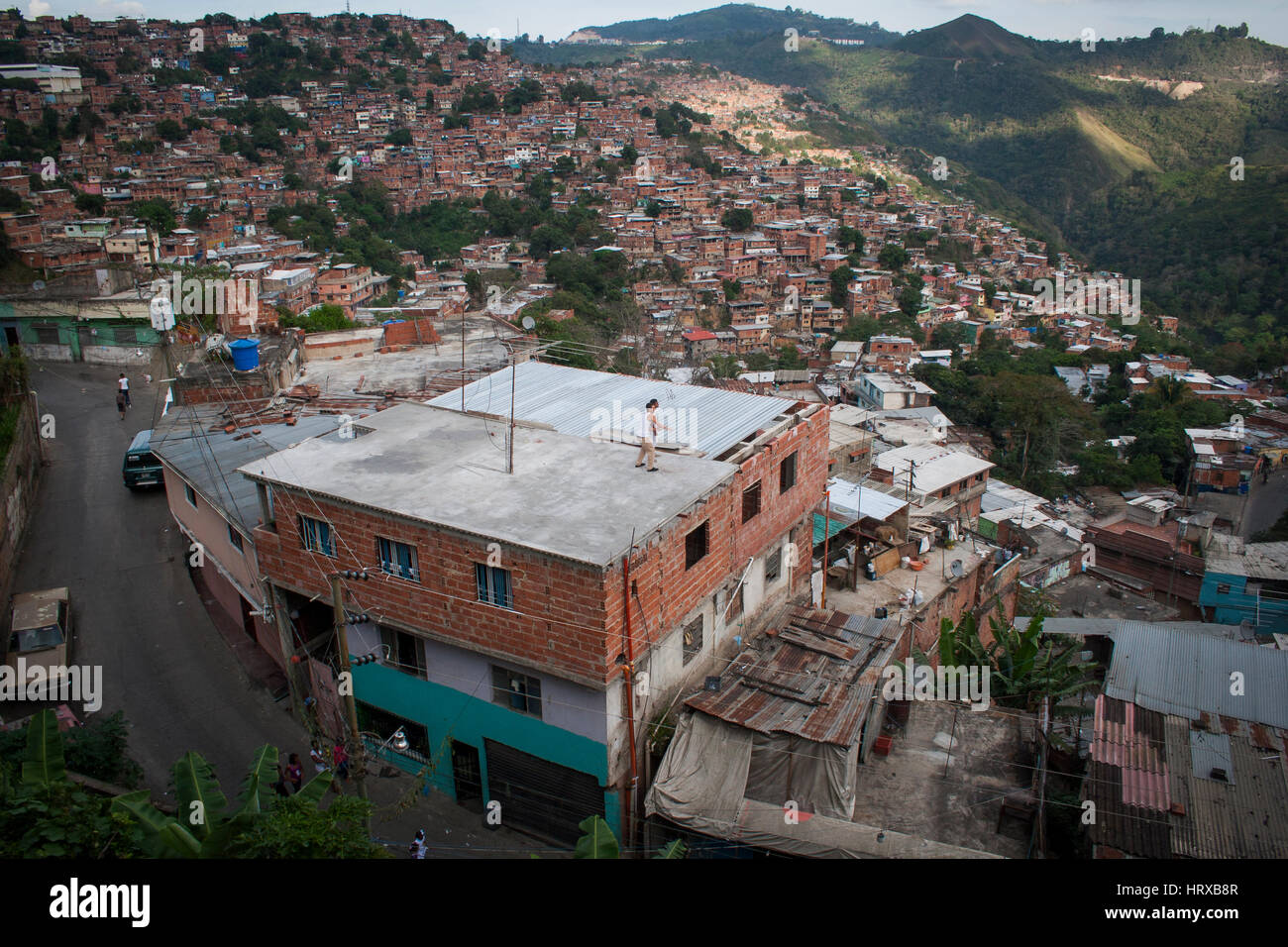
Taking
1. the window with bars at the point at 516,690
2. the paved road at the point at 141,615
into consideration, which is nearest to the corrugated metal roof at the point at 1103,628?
the window with bars at the point at 516,690

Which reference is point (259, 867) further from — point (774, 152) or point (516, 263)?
point (774, 152)

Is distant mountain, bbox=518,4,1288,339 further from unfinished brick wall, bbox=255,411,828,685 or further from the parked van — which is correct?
the parked van

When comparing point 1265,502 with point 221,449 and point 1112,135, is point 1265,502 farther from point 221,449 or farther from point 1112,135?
point 1112,135

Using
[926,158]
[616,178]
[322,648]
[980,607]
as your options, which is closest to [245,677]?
[322,648]

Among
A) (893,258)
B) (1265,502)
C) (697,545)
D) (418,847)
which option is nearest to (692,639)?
(697,545)

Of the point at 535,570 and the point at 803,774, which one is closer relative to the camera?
the point at 535,570

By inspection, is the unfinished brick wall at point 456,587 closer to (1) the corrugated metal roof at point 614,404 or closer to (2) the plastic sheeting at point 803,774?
(2) the plastic sheeting at point 803,774
